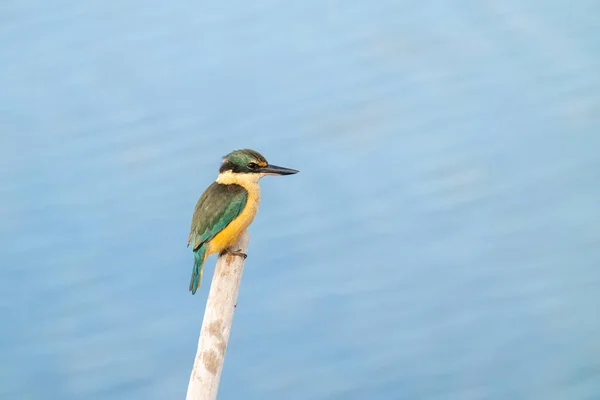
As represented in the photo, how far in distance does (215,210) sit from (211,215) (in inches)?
1.1

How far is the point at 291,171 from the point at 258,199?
18 centimetres

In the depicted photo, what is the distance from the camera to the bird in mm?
3350

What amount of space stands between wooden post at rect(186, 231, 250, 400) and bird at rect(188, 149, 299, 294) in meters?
0.25

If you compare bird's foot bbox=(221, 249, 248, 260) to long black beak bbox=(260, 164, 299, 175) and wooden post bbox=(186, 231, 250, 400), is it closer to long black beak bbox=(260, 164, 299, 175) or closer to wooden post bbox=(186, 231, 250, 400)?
wooden post bbox=(186, 231, 250, 400)

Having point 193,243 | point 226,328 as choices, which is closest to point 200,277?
point 193,243

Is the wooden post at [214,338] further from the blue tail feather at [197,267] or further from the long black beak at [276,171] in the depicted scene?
the long black beak at [276,171]

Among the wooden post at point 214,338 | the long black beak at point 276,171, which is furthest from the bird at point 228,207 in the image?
the wooden post at point 214,338

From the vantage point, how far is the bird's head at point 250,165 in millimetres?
3607

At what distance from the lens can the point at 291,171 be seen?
3.63 meters

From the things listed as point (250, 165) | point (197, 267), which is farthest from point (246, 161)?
point (197, 267)

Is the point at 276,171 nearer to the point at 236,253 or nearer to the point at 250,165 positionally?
the point at 250,165

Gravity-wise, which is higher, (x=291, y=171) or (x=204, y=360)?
(x=291, y=171)

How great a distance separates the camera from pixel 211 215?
3379 millimetres

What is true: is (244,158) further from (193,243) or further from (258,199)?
(193,243)
